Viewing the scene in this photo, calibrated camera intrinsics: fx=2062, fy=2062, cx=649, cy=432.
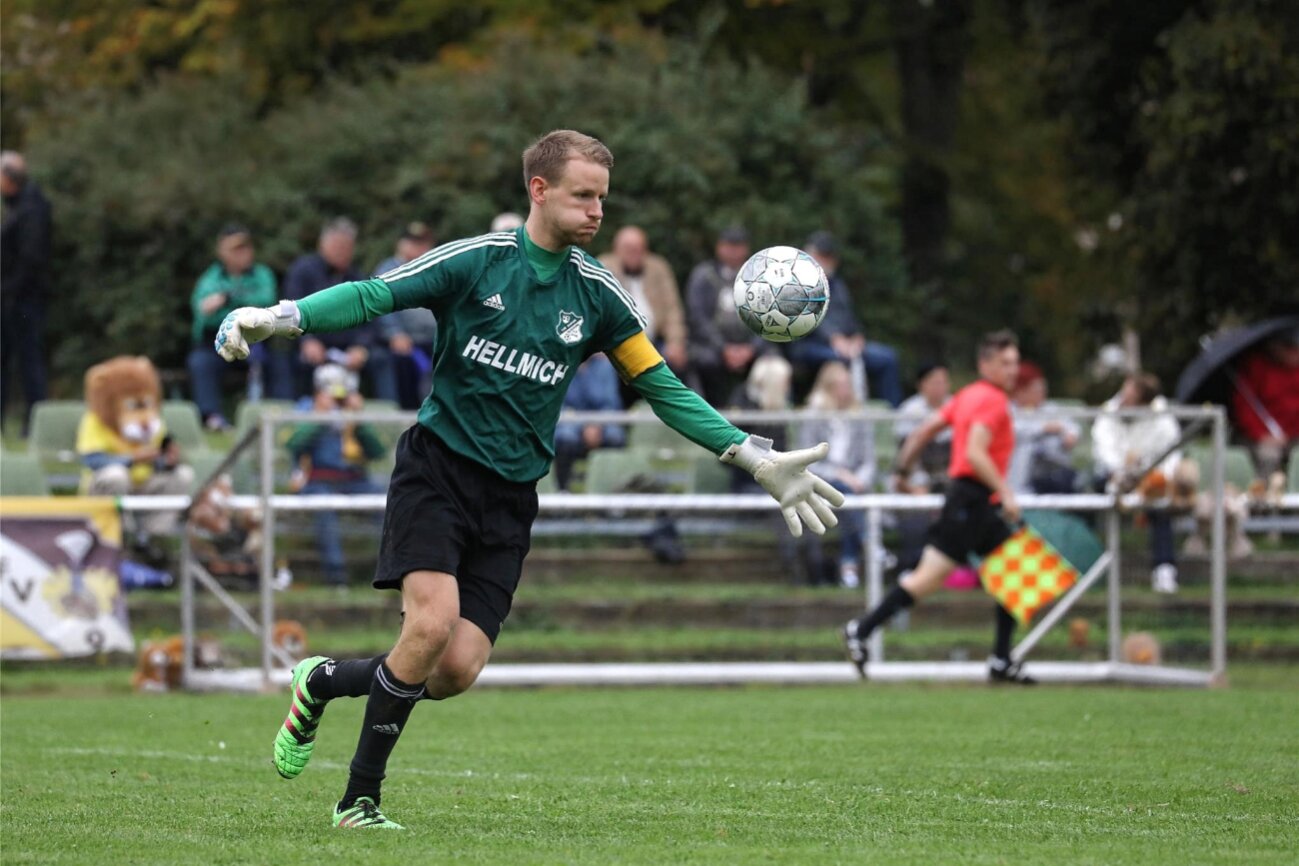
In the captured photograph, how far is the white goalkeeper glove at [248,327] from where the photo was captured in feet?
21.9

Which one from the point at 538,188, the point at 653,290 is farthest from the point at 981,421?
the point at 538,188

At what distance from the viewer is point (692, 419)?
7.59 m

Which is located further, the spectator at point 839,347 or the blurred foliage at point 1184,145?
the blurred foliage at point 1184,145

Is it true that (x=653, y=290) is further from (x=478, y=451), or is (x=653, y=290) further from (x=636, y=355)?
(x=478, y=451)

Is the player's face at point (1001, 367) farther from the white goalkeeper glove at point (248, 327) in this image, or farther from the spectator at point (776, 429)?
the white goalkeeper glove at point (248, 327)

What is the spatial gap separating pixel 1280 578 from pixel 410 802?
9.77 meters

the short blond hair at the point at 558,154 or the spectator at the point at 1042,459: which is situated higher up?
the short blond hair at the point at 558,154

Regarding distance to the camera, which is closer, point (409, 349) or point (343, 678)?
point (343, 678)

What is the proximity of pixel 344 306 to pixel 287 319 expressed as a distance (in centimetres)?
24

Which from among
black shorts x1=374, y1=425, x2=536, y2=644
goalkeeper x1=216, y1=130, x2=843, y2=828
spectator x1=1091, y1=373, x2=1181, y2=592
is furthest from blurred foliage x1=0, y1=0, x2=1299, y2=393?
A: black shorts x1=374, y1=425, x2=536, y2=644

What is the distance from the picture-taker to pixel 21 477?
1563cm

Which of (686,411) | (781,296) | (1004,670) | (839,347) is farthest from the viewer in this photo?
(839,347)

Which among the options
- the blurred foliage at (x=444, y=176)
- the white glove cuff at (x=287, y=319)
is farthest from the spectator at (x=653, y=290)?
the white glove cuff at (x=287, y=319)

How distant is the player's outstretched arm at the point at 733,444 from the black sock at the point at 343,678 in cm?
137
